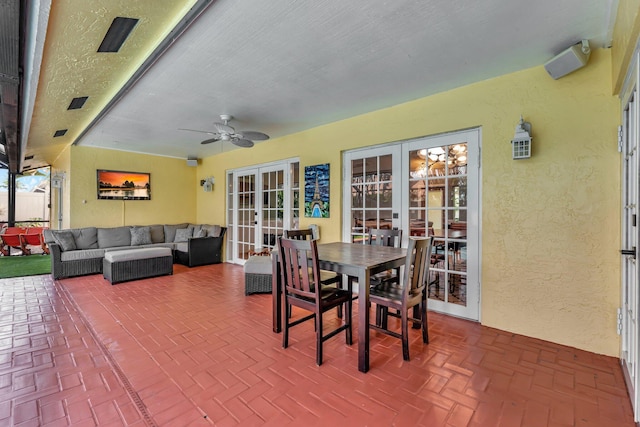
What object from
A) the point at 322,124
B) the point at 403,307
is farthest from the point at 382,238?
the point at 322,124

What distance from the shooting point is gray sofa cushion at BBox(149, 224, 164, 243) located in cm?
647

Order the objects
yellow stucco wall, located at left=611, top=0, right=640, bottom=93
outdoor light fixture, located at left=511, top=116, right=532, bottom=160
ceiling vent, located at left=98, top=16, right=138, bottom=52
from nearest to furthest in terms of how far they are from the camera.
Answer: yellow stucco wall, located at left=611, top=0, right=640, bottom=93, ceiling vent, located at left=98, top=16, right=138, bottom=52, outdoor light fixture, located at left=511, top=116, right=532, bottom=160

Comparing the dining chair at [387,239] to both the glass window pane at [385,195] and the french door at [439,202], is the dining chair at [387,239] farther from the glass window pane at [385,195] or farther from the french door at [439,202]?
the glass window pane at [385,195]

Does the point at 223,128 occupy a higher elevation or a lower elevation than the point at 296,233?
higher

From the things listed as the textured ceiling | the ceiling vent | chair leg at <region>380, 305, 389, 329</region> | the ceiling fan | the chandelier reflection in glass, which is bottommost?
chair leg at <region>380, 305, 389, 329</region>

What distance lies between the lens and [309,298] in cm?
247

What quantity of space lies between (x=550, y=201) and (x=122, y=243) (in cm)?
696

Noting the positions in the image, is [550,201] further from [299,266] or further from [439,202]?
[299,266]

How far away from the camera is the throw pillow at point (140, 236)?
606cm

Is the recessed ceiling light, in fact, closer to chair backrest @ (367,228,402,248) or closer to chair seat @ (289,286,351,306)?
chair seat @ (289,286,351,306)

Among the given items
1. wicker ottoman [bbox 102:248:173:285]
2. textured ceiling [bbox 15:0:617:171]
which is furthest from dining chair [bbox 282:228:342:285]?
wicker ottoman [bbox 102:248:173:285]

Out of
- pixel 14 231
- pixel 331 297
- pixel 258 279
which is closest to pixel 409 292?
pixel 331 297

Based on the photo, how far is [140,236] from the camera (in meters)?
6.13

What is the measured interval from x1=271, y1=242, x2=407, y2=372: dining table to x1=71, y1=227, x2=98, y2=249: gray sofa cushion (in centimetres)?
478
